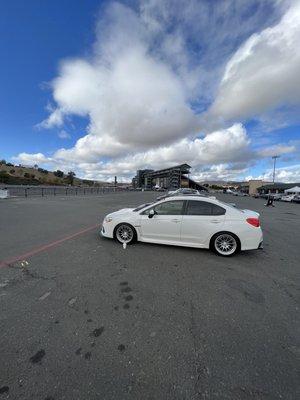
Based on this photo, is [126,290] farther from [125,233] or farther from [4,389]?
[125,233]

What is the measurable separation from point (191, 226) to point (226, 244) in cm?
99

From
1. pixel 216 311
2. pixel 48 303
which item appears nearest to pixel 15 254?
pixel 48 303

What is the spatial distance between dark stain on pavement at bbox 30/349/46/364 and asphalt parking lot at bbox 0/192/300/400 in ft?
0.03

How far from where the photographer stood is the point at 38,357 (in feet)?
7.50

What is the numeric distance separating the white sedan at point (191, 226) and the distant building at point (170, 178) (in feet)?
335

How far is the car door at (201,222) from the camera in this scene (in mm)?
5668

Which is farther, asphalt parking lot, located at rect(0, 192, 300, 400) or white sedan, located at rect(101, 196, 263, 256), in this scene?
white sedan, located at rect(101, 196, 263, 256)

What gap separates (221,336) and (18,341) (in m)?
2.38

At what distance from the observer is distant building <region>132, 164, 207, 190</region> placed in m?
116

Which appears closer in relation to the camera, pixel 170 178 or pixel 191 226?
pixel 191 226

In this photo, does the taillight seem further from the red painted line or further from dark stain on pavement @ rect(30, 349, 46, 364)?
the red painted line

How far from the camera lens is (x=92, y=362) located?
7.37ft

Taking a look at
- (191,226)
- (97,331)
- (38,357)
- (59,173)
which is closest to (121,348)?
(97,331)

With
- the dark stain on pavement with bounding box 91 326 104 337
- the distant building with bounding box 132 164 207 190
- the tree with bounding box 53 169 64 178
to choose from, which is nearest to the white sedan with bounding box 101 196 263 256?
the dark stain on pavement with bounding box 91 326 104 337
